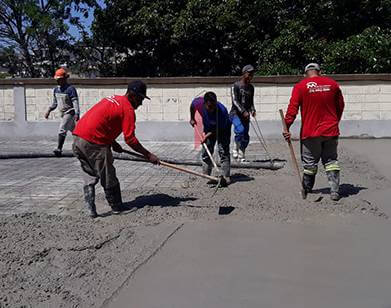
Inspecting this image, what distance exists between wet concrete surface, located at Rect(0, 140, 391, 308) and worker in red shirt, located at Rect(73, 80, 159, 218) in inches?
15.8

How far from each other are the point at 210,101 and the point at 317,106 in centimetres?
160

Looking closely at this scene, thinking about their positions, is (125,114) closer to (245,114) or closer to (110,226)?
(110,226)

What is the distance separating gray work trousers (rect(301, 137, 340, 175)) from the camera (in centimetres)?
740

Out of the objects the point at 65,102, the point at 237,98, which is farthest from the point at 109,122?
the point at 65,102

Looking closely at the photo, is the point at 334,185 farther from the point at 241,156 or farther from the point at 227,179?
the point at 241,156

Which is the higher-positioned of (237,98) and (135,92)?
(135,92)

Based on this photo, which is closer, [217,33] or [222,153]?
[222,153]

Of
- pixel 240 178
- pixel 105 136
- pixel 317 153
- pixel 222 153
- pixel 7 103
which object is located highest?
pixel 105 136

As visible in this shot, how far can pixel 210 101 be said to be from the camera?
26.5 feet

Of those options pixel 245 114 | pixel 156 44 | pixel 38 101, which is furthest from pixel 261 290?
pixel 156 44

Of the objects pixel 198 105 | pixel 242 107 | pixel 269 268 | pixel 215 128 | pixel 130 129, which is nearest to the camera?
pixel 269 268

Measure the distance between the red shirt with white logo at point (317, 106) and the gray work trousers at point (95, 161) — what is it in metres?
2.42

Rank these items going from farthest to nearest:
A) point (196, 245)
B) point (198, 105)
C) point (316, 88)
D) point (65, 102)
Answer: point (65, 102)
point (198, 105)
point (316, 88)
point (196, 245)

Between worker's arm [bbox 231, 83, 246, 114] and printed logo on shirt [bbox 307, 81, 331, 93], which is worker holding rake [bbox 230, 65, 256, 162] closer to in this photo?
worker's arm [bbox 231, 83, 246, 114]
